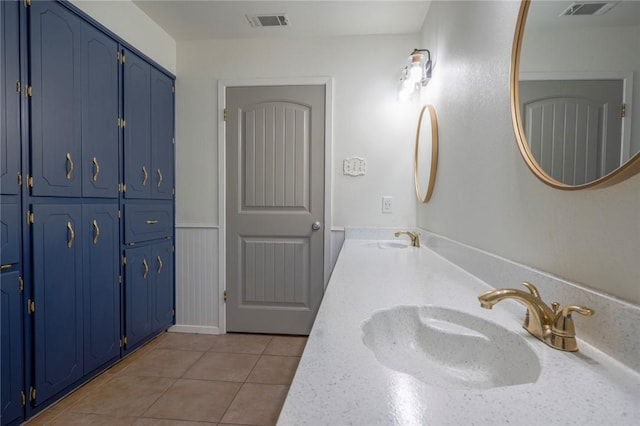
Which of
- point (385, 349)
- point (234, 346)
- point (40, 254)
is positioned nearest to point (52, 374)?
point (40, 254)

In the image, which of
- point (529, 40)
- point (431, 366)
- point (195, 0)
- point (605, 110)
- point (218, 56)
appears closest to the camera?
point (605, 110)

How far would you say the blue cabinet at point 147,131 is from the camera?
85.8 inches

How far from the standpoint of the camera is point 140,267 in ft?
7.57

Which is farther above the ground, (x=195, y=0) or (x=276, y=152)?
(x=195, y=0)

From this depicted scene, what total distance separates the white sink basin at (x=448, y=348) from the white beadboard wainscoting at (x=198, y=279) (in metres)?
2.21

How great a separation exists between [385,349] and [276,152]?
2.14 meters

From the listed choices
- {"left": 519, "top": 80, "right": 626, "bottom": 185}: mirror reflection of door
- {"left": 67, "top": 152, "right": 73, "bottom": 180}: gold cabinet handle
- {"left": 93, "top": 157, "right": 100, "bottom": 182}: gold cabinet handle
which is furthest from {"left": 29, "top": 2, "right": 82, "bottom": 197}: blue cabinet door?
{"left": 519, "top": 80, "right": 626, "bottom": 185}: mirror reflection of door

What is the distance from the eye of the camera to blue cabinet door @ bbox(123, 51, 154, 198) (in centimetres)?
216

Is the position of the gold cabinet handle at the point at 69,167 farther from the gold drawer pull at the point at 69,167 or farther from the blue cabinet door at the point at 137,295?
the blue cabinet door at the point at 137,295

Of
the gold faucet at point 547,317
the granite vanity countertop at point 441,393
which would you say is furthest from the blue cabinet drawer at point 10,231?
the gold faucet at point 547,317

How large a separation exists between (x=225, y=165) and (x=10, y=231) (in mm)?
1497

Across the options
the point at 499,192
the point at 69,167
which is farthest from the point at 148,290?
the point at 499,192

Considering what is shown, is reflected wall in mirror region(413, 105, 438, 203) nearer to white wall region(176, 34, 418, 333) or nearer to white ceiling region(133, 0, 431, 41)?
white wall region(176, 34, 418, 333)

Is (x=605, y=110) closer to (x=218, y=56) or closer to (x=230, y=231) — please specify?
(x=230, y=231)
